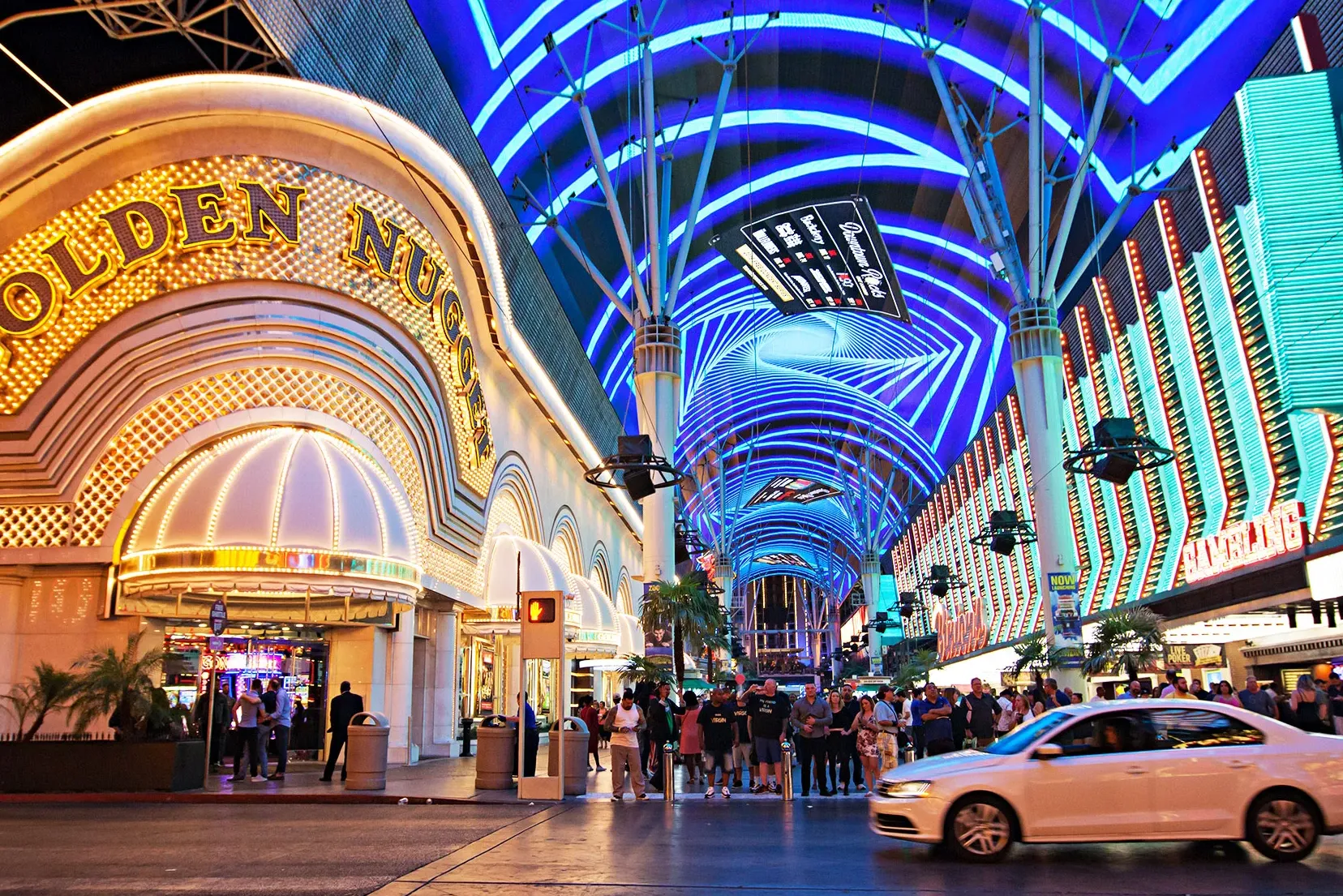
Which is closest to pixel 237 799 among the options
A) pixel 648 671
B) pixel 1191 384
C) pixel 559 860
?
pixel 559 860

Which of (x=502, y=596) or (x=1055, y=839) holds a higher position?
(x=502, y=596)

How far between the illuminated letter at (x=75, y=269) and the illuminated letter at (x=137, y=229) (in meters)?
0.30

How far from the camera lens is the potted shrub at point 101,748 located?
14750 millimetres

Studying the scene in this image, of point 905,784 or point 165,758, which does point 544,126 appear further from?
point 905,784

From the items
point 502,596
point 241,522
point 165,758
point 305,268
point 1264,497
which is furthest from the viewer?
point 502,596

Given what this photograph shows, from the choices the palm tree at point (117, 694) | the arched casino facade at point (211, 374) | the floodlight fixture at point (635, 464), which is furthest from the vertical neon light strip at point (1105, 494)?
the palm tree at point (117, 694)

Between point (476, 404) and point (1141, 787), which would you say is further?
point (476, 404)

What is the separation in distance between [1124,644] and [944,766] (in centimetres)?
1836

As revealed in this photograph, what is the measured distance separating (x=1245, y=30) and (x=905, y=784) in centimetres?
2165

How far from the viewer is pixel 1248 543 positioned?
2328cm

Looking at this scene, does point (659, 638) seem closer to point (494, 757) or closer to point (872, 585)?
point (494, 757)

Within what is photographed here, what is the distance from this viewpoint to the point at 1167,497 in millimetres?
29703

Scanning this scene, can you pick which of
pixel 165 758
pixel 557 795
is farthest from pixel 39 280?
pixel 557 795

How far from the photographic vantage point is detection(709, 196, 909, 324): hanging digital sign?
106 ft
